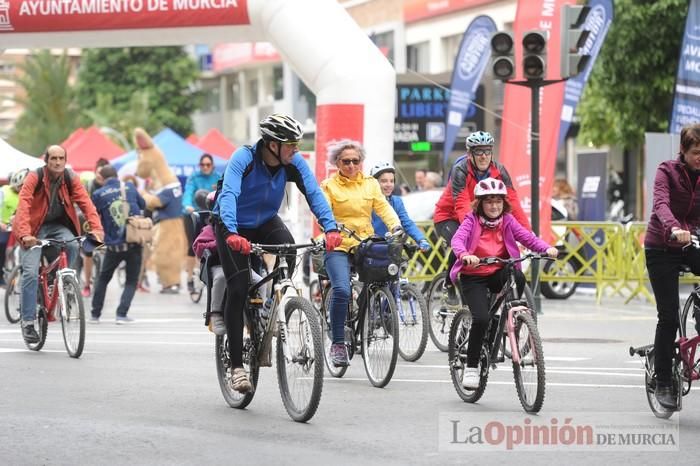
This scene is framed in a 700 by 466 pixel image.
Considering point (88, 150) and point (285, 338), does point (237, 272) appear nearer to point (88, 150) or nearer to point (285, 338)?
point (285, 338)

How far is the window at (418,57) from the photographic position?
5138 cm

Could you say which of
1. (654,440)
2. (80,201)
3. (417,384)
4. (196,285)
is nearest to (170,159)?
(196,285)

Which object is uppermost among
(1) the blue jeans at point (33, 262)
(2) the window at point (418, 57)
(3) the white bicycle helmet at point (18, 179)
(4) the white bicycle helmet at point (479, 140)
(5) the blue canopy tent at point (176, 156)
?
(2) the window at point (418, 57)

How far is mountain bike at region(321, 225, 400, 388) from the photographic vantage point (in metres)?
11.2

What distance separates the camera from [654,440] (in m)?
8.43

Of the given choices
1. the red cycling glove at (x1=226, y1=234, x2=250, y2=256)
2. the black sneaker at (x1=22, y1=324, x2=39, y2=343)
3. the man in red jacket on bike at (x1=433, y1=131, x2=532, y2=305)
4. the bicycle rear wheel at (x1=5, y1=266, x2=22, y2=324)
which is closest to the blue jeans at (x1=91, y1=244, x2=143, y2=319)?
the bicycle rear wheel at (x1=5, y1=266, x2=22, y2=324)

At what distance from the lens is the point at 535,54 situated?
701 inches

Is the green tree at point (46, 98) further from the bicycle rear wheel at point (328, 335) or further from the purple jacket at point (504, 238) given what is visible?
the purple jacket at point (504, 238)

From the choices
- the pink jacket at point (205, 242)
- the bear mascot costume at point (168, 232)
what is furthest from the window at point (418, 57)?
the pink jacket at point (205, 242)

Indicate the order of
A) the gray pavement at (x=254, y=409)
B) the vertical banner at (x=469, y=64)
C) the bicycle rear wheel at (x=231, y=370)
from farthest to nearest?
the vertical banner at (x=469, y=64) → the bicycle rear wheel at (x=231, y=370) → the gray pavement at (x=254, y=409)

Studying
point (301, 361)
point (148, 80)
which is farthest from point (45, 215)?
point (148, 80)

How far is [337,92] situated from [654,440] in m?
10.9

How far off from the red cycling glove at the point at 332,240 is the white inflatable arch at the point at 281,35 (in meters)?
9.53

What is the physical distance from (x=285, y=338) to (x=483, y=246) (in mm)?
1637
